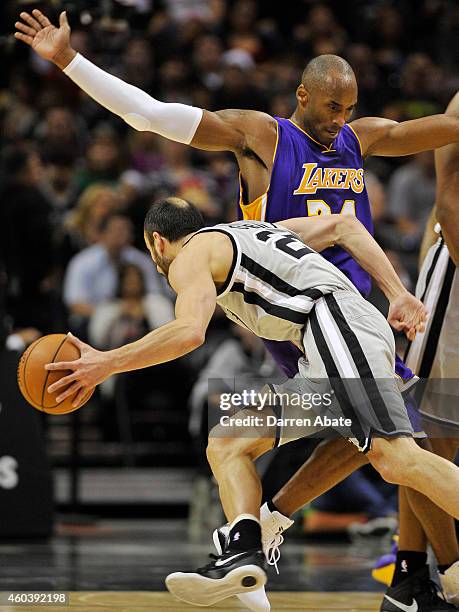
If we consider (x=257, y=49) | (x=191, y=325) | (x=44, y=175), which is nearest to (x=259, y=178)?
(x=191, y=325)

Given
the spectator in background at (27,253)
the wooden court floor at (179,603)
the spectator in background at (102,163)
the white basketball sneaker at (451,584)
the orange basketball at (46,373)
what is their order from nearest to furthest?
the orange basketball at (46,373) < the wooden court floor at (179,603) < the white basketball sneaker at (451,584) < the spectator in background at (27,253) < the spectator in background at (102,163)

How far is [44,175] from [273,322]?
7.65 meters

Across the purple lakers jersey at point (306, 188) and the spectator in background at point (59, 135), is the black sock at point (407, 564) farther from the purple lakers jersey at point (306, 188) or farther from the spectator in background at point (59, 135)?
the spectator in background at point (59, 135)

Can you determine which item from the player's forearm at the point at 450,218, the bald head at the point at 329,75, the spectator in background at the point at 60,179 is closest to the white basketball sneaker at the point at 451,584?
the player's forearm at the point at 450,218

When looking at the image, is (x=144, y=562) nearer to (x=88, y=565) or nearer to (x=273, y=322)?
(x=88, y=565)

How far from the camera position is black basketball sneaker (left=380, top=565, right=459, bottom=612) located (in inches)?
219

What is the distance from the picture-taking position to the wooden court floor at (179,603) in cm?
541

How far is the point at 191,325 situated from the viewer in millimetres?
4453

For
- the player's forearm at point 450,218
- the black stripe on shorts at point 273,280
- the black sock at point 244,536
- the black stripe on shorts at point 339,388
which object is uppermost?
the player's forearm at point 450,218

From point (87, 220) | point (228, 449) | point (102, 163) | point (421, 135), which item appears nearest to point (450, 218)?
point (421, 135)

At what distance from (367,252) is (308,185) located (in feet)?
2.00

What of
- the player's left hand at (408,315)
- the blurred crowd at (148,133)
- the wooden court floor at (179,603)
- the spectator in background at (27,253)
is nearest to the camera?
the player's left hand at (408,315)

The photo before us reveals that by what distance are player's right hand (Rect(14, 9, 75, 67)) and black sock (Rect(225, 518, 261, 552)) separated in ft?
7.69

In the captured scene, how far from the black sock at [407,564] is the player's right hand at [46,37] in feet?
9.42
